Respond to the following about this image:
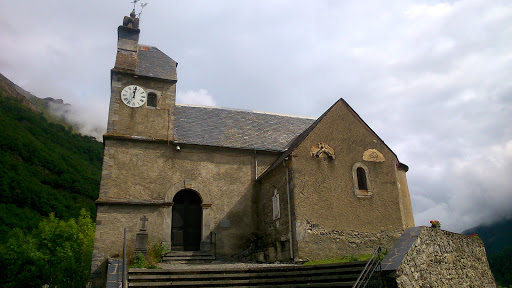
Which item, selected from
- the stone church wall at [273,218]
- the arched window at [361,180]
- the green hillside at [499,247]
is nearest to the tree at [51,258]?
the stone church wall at [273,218]

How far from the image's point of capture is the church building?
14.6 meters

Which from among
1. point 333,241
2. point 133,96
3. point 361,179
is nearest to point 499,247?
point 361,179

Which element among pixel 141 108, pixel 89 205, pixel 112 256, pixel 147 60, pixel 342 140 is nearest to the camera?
pixel 112 256

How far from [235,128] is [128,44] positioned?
6919mm

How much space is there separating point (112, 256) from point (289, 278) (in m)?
7.36

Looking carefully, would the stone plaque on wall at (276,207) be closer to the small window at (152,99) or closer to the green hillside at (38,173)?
the small window at (152,99)

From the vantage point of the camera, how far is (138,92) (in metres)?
17.6

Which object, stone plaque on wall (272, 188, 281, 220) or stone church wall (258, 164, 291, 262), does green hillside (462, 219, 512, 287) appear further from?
stone plaque on wall (272, 188, 281, 220)

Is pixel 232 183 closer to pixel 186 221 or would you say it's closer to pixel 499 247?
pixel 186 221

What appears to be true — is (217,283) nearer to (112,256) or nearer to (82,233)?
(112,256)

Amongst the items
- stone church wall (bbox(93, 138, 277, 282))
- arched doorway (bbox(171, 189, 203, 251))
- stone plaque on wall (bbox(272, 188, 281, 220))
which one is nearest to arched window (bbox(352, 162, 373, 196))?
stone plaque on wall (bbox(272, 188, 281, 220))

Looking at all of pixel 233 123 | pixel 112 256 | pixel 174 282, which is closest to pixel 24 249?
pixel 112 256

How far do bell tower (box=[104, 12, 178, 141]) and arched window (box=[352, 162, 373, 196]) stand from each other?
8.37m

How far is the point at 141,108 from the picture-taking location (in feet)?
56.9
